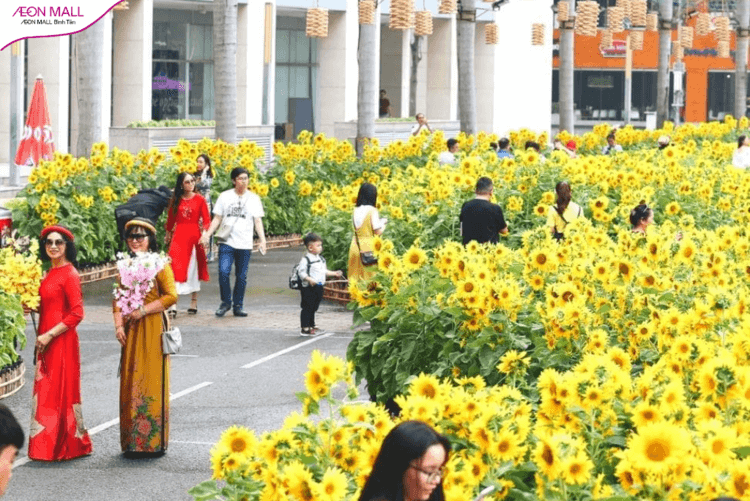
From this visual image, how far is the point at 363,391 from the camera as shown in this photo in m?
12.9

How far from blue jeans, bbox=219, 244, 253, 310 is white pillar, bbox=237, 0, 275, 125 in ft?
80.7

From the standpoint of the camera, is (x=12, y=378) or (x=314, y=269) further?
(x=314, y=269)

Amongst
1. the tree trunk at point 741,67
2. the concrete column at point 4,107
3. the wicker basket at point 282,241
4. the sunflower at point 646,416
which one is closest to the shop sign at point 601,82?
the tree trunk at point 741,67

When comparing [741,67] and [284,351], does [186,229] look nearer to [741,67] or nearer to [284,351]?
[284,351]

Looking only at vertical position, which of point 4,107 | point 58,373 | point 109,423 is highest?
point 4,107

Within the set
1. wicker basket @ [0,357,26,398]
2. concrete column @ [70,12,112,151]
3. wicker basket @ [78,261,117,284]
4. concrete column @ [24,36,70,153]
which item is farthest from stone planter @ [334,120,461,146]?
wicker basket @ [0,357,26,398]

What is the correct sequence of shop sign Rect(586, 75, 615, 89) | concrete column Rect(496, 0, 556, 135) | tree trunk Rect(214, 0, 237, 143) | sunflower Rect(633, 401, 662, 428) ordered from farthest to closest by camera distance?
shop sign Rect(586, 75, 615, 89), concrete column Rect(496, 0, 556, 135), tree trunk Rect(214, 0, 237, 143), sunflower Rect(633, 401, 662, 428)

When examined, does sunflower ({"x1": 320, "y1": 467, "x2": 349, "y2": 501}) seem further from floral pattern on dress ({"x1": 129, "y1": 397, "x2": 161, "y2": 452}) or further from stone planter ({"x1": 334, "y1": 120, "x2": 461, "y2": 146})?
stone planter ({"x1": 334, "y1": 120, "x2": 461, "y2": 146})

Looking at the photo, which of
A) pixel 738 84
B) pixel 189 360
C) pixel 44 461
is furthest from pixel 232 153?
pixel 738 84

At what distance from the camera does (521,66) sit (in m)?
60.4

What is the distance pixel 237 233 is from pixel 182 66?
2723cm

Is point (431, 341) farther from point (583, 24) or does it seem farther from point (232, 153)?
point (583, 24)

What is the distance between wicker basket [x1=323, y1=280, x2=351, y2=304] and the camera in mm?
19266

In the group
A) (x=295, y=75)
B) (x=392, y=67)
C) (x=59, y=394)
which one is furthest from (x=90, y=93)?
(x=392, y=67)
